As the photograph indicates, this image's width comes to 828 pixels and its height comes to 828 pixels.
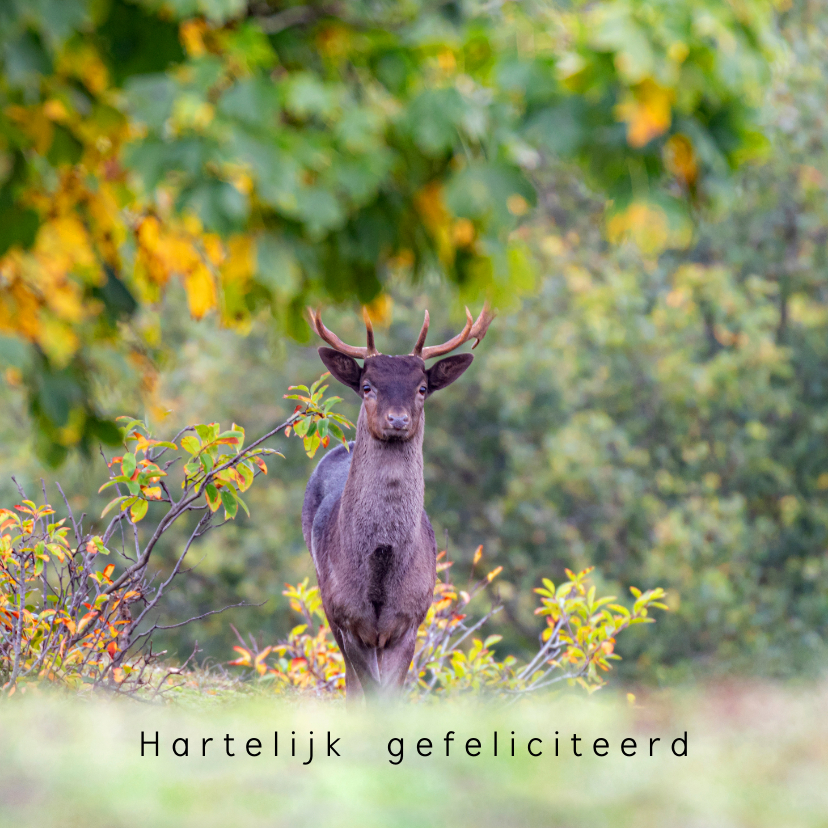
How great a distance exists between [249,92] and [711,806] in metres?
2.57

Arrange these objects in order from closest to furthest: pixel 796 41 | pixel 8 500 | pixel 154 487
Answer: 1. pixel 154 487
2. pixel 796 41
3. pixel 8 500

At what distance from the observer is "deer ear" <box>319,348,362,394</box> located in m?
6.29

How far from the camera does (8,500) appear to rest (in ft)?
52.2

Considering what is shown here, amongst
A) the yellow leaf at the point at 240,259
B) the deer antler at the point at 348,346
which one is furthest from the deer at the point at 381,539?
the yellow leaf at the point at 240,259

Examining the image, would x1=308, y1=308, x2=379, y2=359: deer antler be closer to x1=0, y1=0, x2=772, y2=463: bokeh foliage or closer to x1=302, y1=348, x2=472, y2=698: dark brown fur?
x1=302, y1=348, x2=472, y2=698: dark brown fur

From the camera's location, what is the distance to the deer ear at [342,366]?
20.6ft

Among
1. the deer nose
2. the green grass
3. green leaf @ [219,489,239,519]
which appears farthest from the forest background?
the deer nose

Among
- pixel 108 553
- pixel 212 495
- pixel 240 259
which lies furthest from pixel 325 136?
pixel 108 553

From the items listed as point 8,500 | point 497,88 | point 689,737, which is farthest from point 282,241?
point 8,500

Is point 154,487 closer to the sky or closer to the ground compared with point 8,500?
closer to the ground

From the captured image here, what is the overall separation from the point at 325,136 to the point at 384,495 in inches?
145

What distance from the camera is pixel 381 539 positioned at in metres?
5.93

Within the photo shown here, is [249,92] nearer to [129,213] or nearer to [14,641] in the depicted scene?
[129,213]

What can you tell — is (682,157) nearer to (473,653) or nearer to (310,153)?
(310,153)
